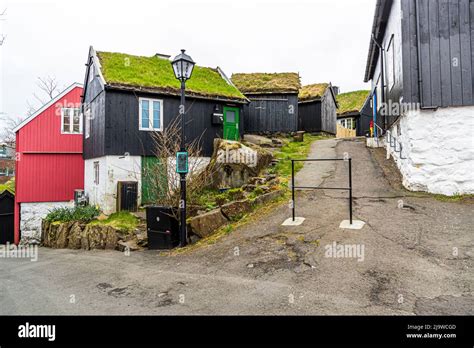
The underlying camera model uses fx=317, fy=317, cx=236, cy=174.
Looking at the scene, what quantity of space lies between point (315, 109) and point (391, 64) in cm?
1335

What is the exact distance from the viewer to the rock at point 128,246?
369 inches

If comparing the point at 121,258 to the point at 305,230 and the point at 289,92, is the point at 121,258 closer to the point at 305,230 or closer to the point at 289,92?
the point at 305,230

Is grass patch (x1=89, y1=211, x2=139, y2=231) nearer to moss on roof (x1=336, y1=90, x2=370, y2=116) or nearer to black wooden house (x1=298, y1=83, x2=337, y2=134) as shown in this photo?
black wooden house (x1=298, y1=83, x2=337, y2=134)

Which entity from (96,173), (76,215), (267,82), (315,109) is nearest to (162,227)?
(76,215)

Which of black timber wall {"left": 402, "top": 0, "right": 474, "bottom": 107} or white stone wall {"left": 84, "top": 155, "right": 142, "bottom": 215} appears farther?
white stone wall {"left": 84, "top": 155, "right": 142, "bottom": 215}

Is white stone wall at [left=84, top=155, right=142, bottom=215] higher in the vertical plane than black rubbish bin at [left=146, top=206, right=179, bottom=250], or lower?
higher

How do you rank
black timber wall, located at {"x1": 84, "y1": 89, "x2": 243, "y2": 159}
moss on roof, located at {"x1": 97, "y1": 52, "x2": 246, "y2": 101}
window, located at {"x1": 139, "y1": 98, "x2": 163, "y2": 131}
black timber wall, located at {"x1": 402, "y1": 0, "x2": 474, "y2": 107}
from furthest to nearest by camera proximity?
window, located at {"x1": 139, "y1": 98, "x2": 163, "y2": 131} < moss on roof, located at {"x1": 97, "y1": 52, "x2": 246, "y2": 101} < black timber wall, located at {"x1": 84, "y1": 89, "x2": 243, "y2": 159} < black timber wall, located at {"x1": 402, "y1": 0, "x2": 474, "y2": 107}

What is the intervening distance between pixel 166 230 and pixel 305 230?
3687mm

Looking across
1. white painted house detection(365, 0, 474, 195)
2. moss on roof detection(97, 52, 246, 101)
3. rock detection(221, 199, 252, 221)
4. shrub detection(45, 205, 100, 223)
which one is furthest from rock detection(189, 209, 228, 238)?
moss on roof detection(97, 52, 246, 101)

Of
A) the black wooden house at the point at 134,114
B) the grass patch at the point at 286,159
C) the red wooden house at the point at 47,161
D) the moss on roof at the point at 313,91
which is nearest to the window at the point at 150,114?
the black wooden house at the point at 134,114

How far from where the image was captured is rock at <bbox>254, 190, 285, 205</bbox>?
9.10m

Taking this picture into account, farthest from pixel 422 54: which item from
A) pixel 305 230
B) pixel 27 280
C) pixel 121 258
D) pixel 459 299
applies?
pixel 27 280

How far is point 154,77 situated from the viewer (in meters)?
15.7

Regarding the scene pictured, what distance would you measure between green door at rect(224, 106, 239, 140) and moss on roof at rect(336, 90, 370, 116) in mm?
19223
